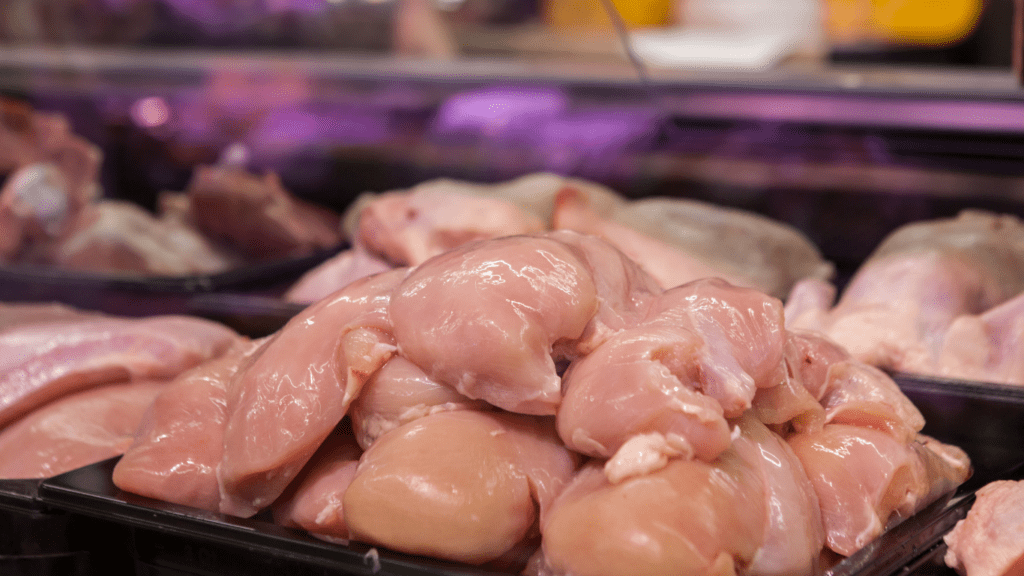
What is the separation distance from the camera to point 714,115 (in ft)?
7.61

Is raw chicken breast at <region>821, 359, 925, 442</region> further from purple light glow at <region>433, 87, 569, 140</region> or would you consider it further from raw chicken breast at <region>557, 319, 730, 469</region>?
purple light glow at <region>433, 87, 569, 140</region>

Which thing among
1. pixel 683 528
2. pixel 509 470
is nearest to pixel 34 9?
pixel 509 470

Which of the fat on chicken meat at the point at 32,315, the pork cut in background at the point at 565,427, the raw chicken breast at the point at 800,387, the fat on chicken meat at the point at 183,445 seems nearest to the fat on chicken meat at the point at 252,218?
the fat on chicken meat at the point at 32,315

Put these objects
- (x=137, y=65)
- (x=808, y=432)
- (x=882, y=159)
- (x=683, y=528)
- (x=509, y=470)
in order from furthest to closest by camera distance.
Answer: (x=137, y=65)
(x=882, y=159)
(x=808, y=432)
(x=509, y=470)
(x=683, y=528)

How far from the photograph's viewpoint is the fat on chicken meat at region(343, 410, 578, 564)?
3.10ft

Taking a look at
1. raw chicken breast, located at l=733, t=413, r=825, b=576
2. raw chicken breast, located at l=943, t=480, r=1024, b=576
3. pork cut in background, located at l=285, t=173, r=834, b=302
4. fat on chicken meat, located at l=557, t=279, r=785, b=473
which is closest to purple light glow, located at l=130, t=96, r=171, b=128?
pork cut in background, located at l=285, t=173, r=834, b=302

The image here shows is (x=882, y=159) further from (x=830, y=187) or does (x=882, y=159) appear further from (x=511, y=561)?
(x=511, y=561)

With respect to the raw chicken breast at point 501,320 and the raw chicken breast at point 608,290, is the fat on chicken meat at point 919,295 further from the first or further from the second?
the raw chicken breast at point 501,320

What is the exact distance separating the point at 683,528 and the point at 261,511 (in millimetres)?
556

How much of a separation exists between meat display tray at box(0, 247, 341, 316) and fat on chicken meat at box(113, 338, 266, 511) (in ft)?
3.22

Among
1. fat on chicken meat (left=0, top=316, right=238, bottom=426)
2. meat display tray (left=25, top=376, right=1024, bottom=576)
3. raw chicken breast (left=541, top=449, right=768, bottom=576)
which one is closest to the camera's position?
raw chicken breast (left=541, top=449, right=768, bottom=576)

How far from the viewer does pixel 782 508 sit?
3.16ft

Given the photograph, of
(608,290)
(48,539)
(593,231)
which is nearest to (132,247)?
(593,231)

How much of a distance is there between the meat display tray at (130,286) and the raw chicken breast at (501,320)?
131cm
